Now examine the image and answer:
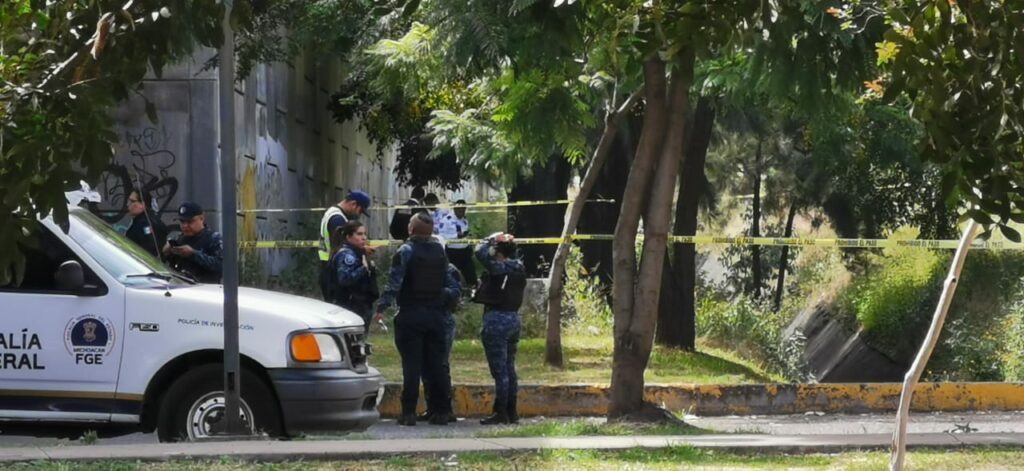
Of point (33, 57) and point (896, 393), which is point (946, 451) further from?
point (33, 57)

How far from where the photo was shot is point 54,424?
32.0 feet

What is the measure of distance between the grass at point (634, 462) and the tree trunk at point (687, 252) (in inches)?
406

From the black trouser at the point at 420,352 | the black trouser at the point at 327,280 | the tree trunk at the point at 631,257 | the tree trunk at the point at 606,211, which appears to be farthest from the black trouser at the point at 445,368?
the tree trunk at the point at 606,211

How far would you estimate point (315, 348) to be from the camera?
32.3ft

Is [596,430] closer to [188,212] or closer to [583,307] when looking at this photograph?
[188,212]

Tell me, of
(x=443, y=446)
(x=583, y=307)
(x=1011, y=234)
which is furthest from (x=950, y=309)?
(x=1011, y=234)

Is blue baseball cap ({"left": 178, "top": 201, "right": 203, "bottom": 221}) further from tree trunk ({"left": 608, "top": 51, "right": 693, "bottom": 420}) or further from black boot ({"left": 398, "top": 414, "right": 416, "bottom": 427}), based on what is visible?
tree trunk ({"left": 608, "top": 51, "right": 693, "bottom": 420})

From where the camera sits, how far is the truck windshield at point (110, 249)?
9938mm

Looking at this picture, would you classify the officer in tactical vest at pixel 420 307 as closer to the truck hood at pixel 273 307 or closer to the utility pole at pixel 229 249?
the truck hood at pixel 273 307

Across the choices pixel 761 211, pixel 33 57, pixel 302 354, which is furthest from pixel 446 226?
pixel 761 211

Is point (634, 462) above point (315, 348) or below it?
below

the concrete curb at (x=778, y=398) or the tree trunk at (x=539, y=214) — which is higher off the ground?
the tree trunk at (x=539, y=214)

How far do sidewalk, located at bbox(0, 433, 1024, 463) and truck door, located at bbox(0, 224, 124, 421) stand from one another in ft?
1.72

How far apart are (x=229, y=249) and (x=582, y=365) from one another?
8198mm
